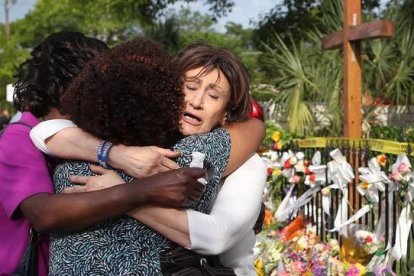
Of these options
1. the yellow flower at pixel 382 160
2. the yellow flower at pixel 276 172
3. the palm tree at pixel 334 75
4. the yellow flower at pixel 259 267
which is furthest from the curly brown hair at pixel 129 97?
the palm tree at pixel 334 75

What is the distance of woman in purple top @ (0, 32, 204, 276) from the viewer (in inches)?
66.8

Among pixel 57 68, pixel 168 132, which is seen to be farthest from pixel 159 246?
pixel 57 68

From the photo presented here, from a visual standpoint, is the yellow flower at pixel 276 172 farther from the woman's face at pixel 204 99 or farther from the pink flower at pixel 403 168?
the woman's face at pixel 204 99

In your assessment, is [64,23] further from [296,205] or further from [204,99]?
[204,99]

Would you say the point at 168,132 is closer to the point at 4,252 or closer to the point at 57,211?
the point at 57,211

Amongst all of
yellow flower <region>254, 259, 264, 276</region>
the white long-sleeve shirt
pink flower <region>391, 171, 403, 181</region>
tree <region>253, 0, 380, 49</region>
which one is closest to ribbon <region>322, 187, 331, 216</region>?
yellow flower <region>254, 259, 264, 276</region>

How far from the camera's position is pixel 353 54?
755cm

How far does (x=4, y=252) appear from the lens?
77.3 inches

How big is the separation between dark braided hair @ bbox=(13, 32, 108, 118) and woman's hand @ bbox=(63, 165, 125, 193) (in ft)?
1.13

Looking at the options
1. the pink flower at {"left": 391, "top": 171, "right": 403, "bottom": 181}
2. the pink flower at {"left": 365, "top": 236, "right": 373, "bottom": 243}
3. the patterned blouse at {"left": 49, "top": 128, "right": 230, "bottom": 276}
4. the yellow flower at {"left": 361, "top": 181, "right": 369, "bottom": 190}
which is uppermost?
the patterned blouse at {"left": 49, "top": 128, "right": 230, "bottom": 276}

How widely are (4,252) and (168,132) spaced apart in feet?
1.97

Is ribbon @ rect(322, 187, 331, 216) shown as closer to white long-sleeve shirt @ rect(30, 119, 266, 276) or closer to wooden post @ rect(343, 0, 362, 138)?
Answer: wooden post @ rect(343, 0, 362, 138)

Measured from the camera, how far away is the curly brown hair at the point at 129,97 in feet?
5.41

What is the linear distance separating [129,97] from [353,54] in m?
6.21
